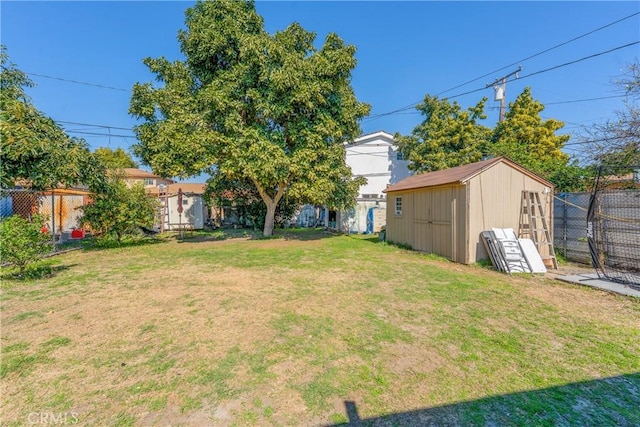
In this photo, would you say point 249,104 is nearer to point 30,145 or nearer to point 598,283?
point 30,145

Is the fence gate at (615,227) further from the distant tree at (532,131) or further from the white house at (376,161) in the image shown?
the white house at (376,161)

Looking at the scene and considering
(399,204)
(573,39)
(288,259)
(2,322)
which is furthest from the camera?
(399,204)

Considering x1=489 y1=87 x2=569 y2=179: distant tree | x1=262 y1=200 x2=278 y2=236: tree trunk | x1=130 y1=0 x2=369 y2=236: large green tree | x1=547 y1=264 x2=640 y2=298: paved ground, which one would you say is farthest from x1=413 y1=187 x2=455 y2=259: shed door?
x1=489 y1=87 x2=569 y2=179: distant tree

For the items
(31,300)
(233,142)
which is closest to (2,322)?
(31,300)

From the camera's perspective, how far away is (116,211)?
1033cm

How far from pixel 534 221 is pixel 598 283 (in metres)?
2.71

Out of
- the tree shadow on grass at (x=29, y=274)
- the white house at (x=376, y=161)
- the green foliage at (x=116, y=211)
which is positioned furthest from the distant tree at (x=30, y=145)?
the white house at (x=376, y=161)

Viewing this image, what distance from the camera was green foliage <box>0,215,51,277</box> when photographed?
5531 millimetres

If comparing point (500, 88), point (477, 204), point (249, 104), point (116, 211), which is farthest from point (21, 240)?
point (500, 88)

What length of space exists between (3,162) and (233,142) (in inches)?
259

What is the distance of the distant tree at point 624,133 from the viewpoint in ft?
24.5

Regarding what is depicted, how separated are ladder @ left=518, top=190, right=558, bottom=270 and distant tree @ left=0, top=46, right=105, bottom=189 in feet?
42.2

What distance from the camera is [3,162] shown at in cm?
721

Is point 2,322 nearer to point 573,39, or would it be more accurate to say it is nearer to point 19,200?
point 19,200
